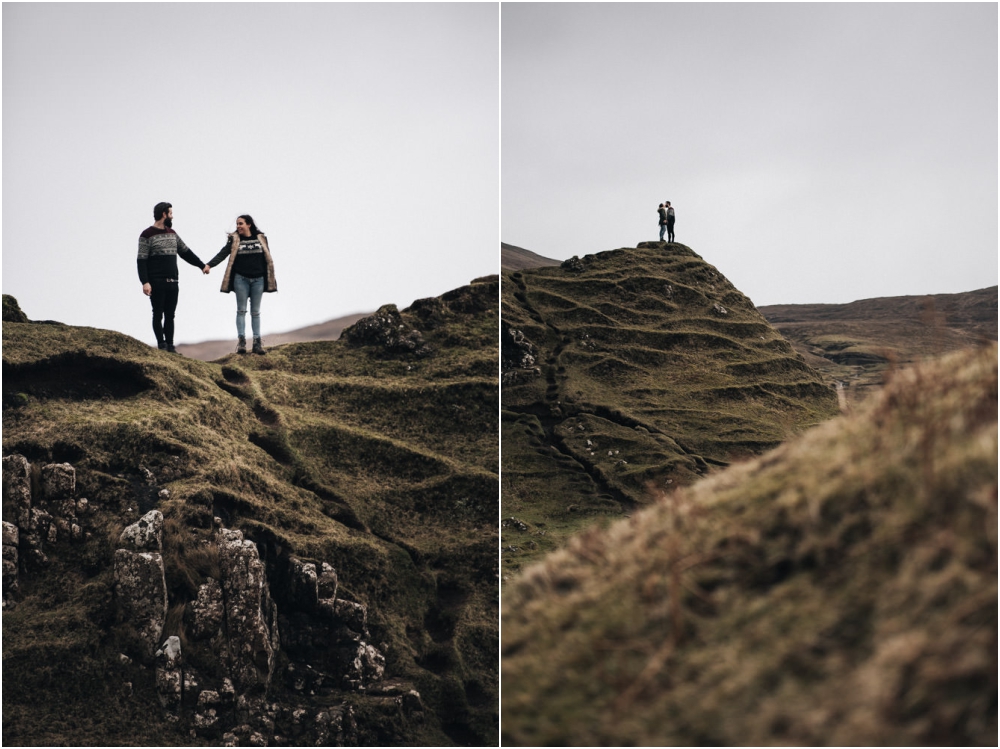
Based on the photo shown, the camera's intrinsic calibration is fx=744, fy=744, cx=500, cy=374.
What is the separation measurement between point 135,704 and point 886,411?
9.17 meters

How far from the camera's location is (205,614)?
963 centimetres

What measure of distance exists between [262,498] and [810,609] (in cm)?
927

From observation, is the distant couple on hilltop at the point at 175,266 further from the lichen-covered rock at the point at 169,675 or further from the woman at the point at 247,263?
the lichen-covered rock at the point at 169,675

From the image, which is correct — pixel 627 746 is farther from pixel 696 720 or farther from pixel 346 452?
pixel 346 452

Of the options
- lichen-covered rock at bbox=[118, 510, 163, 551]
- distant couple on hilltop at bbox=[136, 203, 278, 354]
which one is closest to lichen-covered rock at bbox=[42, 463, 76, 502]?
lichen-covered rock at bbox=[118, 510, 163, 551]

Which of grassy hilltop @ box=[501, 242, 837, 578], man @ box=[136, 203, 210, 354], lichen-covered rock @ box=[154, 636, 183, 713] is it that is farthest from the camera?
grassy hilltop @ box=[501, 242, 837, 578]

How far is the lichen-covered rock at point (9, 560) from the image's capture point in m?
9.42

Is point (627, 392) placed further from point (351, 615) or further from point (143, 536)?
point (143, 536)

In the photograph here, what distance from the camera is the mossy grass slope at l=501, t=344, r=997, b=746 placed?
10.1ft

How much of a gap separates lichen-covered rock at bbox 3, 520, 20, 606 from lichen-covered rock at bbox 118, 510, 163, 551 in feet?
4.04

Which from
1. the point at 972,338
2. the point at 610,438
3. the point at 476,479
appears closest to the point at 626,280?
the point at 610,438

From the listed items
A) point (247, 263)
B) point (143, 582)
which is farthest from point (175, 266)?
point (143, 582)

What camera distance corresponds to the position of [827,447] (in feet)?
13.5

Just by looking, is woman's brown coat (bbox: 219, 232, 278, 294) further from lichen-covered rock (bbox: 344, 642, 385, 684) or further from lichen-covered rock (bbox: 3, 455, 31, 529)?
lichen-covered rock (bbox: 344, 642, 385, 684)
